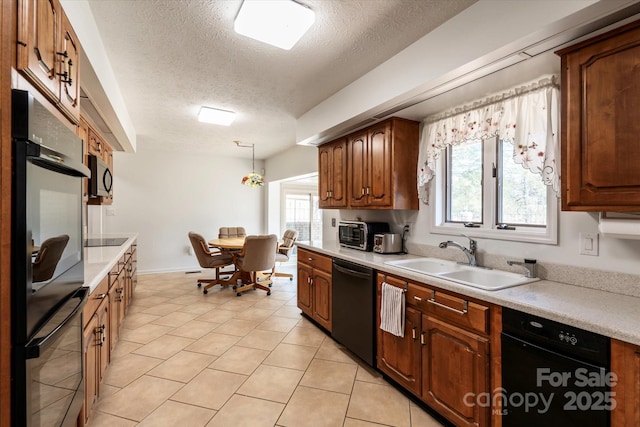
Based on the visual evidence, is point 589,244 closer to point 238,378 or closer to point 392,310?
point 392,310

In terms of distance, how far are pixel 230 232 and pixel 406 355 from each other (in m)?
4.69

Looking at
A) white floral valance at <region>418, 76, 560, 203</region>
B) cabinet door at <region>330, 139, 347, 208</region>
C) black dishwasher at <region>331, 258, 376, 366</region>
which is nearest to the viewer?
white floral valance at <region>418, 76, 560, 203</region>

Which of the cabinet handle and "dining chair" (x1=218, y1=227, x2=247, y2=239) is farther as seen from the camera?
"dining chair" (x1=218, y1=227, x2=247, y2=239)

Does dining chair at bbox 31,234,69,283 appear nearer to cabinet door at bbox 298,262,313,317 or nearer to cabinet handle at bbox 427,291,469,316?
cabinet handle at bbox 427,291,469,316

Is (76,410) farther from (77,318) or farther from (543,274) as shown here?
(543,274)

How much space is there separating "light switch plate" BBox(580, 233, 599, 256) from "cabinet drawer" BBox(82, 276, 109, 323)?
2.68 m

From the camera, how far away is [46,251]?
1039 mm

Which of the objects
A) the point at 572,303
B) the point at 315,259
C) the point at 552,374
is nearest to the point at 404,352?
the point at 552,374

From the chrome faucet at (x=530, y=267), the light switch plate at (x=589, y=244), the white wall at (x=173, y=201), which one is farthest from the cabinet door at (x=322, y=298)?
the white wall at (x=173, y=201)

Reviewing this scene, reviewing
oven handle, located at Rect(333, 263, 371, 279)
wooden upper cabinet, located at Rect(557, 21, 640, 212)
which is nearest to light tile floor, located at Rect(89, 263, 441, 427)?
oven handle, located at Rect(333, 263, 371, 279)

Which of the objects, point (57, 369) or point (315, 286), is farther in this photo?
point (315, 286)

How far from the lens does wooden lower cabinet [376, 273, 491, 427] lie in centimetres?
160

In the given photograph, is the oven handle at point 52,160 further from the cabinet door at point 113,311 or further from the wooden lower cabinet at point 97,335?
the cabinet door at point 113,311

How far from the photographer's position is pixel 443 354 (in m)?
1.80
